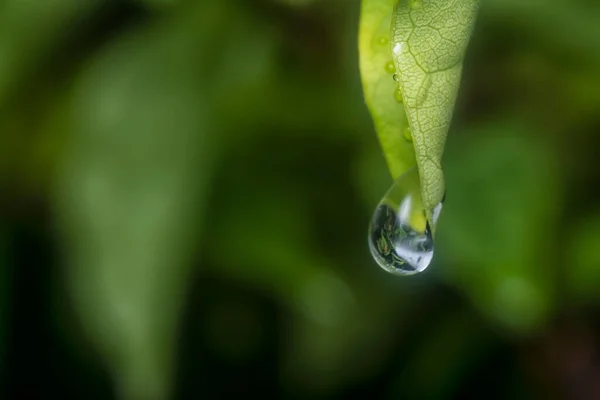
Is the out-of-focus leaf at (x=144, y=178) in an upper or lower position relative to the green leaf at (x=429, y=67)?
lower

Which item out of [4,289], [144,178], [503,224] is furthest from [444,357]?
[4,289]

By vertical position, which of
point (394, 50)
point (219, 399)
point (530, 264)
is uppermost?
point (394, 50)

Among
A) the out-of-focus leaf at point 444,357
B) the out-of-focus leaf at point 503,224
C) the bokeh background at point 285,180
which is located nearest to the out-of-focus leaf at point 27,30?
the bokeh background at point 285,180

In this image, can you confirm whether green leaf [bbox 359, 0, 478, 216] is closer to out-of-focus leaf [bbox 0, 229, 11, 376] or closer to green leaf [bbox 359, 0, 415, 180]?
green leaf [bbox 359, 0, 415, 180]

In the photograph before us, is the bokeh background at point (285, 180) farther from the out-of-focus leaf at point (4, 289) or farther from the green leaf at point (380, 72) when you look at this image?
the green leaf at point (380, 72)

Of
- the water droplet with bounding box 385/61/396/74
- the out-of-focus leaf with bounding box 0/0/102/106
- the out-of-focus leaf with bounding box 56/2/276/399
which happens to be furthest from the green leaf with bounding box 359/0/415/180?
the out-of-focus leaf with bounding box 0/0/102/106

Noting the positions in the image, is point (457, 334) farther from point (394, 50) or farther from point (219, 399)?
point (394, 50)

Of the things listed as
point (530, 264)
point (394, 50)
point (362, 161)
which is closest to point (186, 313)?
point (362, 161)
